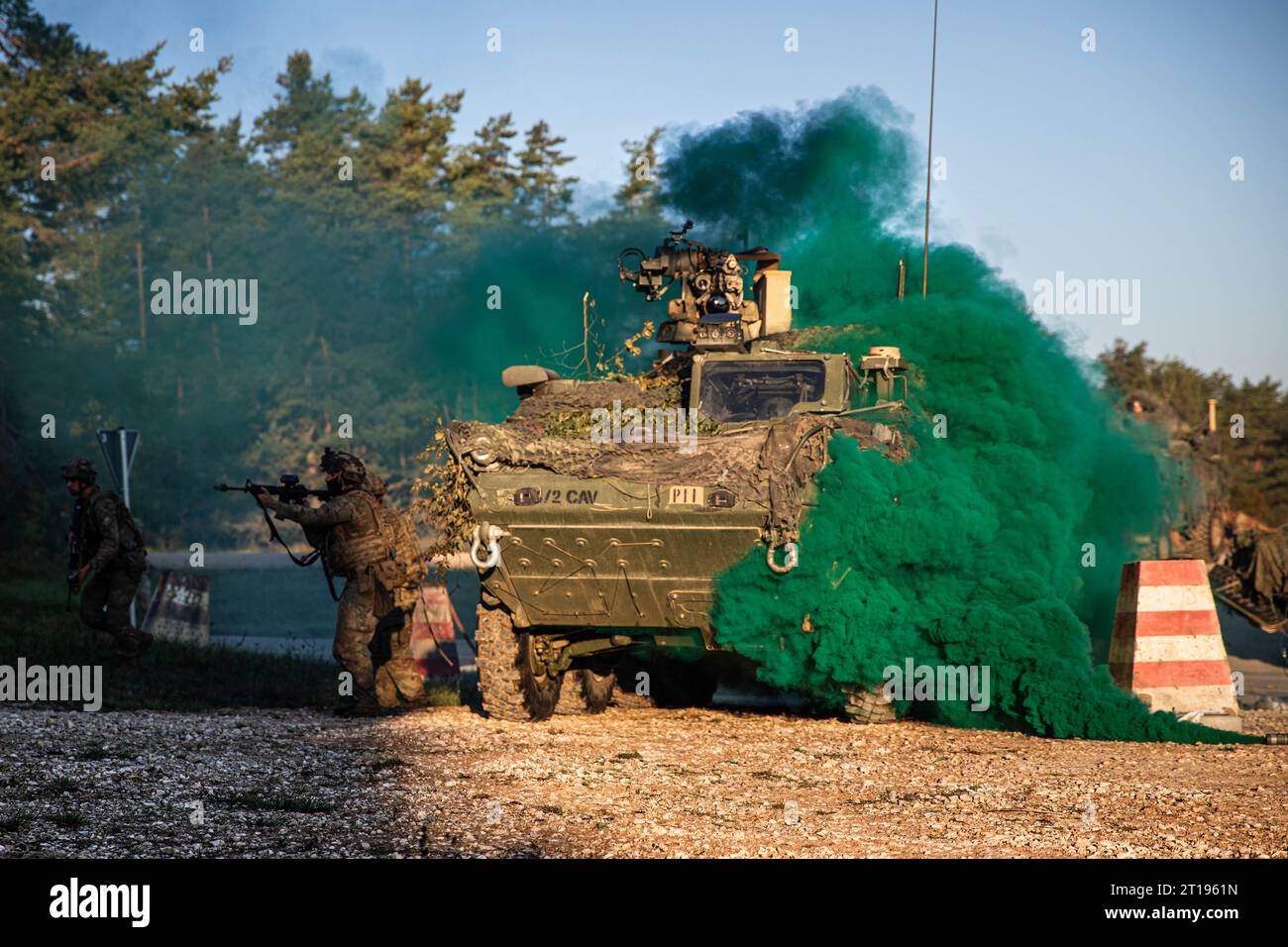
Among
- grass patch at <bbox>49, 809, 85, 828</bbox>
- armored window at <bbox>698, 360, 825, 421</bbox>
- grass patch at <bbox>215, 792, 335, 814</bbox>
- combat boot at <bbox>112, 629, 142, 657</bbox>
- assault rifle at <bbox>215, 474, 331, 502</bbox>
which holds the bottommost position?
grass patch at <bbox>215, 792, 335, 814</bbox>

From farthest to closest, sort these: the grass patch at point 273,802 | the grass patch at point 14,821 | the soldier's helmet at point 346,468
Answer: the soldier's helmet at point 346,468 → the grass patch at point 273,802 → the grass patch at point 14,821

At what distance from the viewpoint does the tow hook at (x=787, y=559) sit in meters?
10.0

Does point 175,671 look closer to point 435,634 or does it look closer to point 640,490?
point 435,634

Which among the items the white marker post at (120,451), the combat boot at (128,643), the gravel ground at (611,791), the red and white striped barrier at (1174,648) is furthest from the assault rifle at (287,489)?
the red and white striped barrier at (1174,648)

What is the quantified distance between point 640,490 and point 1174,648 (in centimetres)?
406

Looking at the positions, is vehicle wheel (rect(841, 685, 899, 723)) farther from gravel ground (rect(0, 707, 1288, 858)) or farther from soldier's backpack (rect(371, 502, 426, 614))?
soldier's backpack (rect(371, 502, 426, 614))

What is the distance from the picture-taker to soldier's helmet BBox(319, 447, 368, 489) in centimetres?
1248

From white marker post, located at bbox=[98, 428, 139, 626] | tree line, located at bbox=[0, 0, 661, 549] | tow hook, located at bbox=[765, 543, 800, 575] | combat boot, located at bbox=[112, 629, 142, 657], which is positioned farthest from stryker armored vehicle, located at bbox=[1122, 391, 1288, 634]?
tree line, located at bbox=[0, 0, 661, 549]

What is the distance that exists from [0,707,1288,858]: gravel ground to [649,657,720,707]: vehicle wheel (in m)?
1.72

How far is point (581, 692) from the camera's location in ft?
41.4

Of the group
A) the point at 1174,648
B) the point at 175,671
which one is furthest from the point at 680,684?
the point at 175,671

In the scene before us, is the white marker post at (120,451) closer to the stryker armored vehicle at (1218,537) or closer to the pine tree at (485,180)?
the stryker armored vehicle at (1218,537)

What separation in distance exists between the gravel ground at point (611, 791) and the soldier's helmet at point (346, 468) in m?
2.04

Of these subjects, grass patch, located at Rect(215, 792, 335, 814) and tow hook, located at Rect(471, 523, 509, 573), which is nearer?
grass patch, located at Rect(215, 792, 335, 814)
